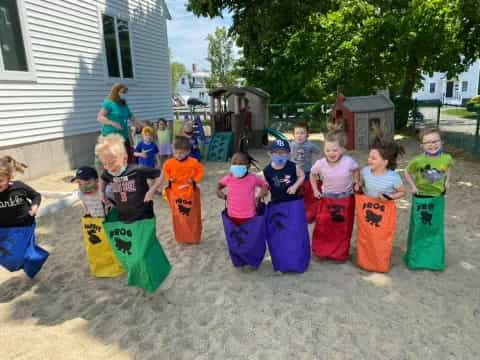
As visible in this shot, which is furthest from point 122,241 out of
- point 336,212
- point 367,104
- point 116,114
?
point 367,104

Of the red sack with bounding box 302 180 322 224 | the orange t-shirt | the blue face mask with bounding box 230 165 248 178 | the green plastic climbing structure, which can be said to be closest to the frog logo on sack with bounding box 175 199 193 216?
the orange t-shirt

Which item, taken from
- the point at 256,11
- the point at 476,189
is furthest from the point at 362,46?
the point at 476,189

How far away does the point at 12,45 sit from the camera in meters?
8.05

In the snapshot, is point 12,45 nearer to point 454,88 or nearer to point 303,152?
point 303,152

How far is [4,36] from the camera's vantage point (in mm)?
7867

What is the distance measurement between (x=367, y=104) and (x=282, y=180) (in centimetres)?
1006

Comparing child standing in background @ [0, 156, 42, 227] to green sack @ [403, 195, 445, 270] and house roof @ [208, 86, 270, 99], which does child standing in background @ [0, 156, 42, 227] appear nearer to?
green sack @ [403, 195, 445, 270]

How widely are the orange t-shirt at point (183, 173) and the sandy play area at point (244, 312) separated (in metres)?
0.82

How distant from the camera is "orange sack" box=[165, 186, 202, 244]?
181 inches

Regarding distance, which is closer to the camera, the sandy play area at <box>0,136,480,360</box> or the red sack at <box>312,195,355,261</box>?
the sandy play area at <box>0,136,480,360</box>

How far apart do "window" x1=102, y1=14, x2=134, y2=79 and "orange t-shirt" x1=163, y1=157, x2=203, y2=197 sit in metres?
8.15

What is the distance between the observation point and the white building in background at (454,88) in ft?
137

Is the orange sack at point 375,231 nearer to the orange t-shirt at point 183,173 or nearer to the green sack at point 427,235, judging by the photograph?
the green sack at point 427,235

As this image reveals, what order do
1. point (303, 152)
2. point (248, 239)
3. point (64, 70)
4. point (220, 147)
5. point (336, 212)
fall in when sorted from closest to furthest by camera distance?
point (248, 239)
point (336, 212)
point (303, 152)
point (64, 70)
point (220, 147)
